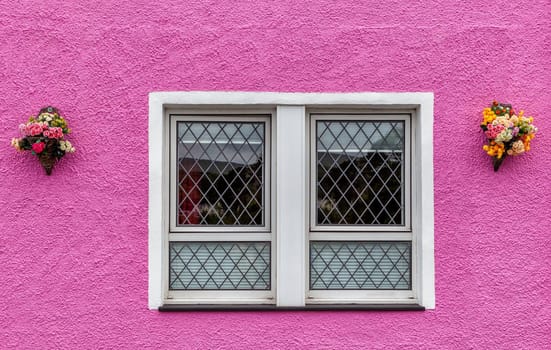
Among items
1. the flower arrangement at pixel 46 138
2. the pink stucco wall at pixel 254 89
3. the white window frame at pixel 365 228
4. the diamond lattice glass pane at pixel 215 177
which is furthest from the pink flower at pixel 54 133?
the white window frame at pixel 365 228

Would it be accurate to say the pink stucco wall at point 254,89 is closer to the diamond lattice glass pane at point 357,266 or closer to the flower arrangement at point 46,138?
the flower arrangement at point 46,138

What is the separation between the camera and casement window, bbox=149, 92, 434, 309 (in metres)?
4.35

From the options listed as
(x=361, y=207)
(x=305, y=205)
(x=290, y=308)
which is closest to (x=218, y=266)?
(x=290, y=308)

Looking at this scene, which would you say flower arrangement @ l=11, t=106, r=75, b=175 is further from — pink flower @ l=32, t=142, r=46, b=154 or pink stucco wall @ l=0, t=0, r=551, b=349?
pink stucco wall @ l=0, t=0, r=551, b=349

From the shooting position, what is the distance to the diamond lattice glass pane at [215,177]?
4.39 metres

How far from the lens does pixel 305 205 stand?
4332 millimetres

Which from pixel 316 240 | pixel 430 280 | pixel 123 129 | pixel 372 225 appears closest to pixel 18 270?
pixel 123 129

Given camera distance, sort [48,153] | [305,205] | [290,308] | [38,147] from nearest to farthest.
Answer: [38,147] < [48,153] < [290,308] < [305,205]

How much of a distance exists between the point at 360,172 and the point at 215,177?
3.70 feet

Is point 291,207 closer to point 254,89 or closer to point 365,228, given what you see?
point 365,228

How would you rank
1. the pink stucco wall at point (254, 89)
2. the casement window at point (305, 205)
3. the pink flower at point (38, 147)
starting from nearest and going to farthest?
1. the pink flower at point (38, 147)
2. the pink stucco wall at point (254, 89)
3. the casement window at point (305, 205)

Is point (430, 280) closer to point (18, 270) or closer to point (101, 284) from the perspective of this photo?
point (101, 284)

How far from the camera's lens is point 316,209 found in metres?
4.38

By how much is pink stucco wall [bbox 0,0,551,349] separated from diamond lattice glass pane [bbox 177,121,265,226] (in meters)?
0.33
